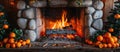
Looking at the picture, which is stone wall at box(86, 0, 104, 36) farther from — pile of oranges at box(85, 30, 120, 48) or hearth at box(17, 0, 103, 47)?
pile of oranges at box(85, 30, 120, 48)

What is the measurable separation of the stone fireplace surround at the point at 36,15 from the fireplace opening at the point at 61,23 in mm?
363

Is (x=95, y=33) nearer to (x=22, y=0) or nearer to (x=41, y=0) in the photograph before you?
(x=41, y=0)

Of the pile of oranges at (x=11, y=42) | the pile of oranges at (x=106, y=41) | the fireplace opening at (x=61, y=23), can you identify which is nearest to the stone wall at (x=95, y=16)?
the pile of oranges at (x=106, y=41)

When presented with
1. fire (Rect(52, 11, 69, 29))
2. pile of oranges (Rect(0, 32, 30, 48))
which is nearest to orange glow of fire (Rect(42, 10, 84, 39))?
fire (Rect(52, 11, 69, 29))

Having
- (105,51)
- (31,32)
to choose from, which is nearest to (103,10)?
(105,51)

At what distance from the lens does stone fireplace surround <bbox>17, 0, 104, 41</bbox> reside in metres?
3.72

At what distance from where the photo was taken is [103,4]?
3.83 m

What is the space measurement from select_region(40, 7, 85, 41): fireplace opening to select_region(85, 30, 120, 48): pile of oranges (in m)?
0.66

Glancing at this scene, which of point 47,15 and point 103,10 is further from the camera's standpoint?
point 47,15

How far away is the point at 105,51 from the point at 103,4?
90 cm

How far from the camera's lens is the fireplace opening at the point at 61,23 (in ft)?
13.7

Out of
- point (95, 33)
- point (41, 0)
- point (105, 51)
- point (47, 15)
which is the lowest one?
point (105, 51)

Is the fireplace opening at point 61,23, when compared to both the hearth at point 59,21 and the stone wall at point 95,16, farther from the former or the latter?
the stone wall at point 95,16

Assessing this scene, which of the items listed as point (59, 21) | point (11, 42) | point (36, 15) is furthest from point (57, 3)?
point (11, 42)
